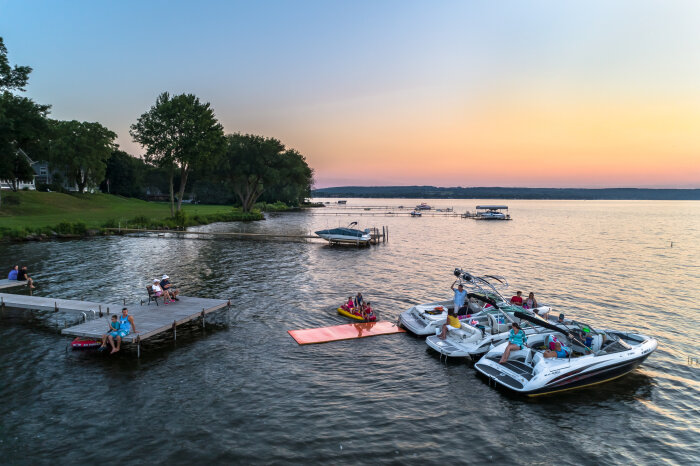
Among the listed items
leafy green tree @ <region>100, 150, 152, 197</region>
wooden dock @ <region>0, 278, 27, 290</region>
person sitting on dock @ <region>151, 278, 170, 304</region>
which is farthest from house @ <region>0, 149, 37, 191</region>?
person sitting on dock @ <region>151, 278, 170, 304</region>

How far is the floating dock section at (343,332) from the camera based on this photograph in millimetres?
20625

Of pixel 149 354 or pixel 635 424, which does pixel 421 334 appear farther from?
pixel 149 354

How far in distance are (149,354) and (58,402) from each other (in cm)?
455

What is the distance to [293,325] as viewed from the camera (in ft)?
75.1

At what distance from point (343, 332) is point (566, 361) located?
10.5 m

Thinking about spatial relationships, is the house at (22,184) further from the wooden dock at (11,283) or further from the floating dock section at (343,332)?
the floating dock section at (343,332)

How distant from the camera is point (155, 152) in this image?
71.5 m

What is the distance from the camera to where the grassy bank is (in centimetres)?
5403

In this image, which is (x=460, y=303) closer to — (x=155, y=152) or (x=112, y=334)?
(x=112, y=334)

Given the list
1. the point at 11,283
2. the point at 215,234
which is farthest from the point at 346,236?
the point at 11,283

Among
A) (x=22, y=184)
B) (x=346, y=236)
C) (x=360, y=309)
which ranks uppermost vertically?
(x=22, y=184)

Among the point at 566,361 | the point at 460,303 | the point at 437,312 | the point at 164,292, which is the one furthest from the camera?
the point at 164,292

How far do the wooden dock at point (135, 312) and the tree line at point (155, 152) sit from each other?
42.5m

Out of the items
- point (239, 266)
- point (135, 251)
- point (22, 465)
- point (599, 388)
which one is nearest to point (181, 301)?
point (22, 465)
